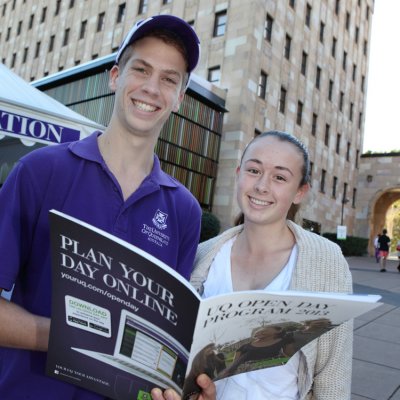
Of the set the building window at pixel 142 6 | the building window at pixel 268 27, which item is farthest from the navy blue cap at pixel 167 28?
the building window at pixel 142 6

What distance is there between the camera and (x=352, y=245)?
2805cm

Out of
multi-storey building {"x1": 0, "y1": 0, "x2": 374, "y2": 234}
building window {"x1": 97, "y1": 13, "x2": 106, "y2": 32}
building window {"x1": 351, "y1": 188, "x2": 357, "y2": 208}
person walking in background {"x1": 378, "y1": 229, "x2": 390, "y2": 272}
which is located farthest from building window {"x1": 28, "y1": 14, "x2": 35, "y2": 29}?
person walking in background {"x1": 378, "y1": 229, "x2": 390, "y2": 272}

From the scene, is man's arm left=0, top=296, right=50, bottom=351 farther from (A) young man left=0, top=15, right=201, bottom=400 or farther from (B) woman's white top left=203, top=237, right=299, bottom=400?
(B) woman's white top left=203, top=237, right=299, bottom=400

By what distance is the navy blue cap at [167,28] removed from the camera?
5.59ft

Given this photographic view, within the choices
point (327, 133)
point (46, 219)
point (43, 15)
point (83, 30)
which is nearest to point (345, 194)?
point (327, 133)

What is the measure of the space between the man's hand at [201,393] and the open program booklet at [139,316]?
0.02 metres

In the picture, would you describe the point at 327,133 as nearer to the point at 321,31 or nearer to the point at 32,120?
the point at 321,31

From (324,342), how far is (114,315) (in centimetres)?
108

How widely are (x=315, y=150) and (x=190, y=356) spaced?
26.3 m

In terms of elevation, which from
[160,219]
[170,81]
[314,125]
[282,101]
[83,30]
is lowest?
[160,219]

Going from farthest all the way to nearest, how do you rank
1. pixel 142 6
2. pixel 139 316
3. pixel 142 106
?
1. pixel 142 6
2. pixel 142 106
3. pixel 139 316

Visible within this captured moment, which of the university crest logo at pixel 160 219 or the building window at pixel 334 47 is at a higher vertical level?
the building window at pixel 334 47

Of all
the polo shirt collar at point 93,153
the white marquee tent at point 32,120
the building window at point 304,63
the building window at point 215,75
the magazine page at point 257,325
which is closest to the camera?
the magazine page at point 257,325

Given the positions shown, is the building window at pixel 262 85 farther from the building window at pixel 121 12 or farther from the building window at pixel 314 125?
the building window at pixel 121 12
